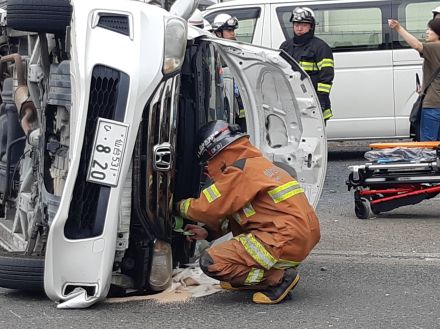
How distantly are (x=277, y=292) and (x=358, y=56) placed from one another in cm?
748

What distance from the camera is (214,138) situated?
596 centimetres

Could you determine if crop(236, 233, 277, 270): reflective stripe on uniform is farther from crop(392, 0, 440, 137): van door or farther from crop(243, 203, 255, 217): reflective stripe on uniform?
crop(392, 0, 440, 137): van door

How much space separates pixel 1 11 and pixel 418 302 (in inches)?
135

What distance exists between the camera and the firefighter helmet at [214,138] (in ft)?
19.5

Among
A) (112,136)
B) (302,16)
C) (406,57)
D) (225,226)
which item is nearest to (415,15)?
(406,57)

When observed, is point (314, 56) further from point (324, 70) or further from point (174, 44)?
point (174, 44)

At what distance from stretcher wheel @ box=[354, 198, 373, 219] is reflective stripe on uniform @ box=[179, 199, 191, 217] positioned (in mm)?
3075

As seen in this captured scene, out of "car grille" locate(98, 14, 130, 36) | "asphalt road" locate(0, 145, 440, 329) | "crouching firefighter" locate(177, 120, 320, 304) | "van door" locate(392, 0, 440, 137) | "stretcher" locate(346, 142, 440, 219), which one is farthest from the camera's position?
"van door" locate(392, 0, 440, 137)

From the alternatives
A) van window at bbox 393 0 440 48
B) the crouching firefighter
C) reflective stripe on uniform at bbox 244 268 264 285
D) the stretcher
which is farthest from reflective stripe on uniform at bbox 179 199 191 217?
van window at bbox 393 0 440 48

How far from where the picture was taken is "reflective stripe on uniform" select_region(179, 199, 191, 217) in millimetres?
5926

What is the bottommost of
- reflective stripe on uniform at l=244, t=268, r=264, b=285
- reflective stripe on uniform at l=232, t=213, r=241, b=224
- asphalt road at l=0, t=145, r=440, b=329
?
asphalt road at l=0, t=145, r=440, b=329

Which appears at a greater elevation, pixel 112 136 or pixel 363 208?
pixel 112 136

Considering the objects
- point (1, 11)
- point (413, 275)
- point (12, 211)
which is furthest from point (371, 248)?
point (1, 11)

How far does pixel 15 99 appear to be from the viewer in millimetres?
6855
